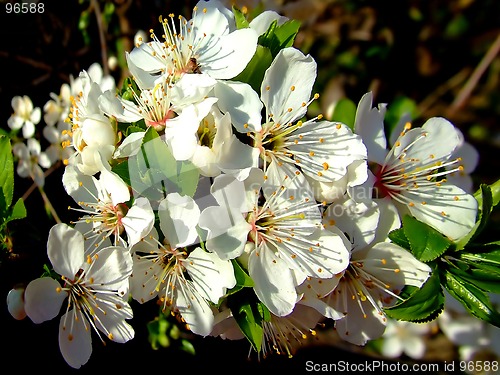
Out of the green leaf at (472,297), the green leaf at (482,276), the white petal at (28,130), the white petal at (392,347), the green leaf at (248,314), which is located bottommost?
the white petal at (392,347)

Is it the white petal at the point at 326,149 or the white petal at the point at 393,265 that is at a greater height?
the white petal at the point at 326,149

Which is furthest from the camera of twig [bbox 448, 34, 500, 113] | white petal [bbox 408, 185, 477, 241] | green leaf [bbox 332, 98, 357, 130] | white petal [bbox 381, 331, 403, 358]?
twig [bbox 448, 34, 500, 113]

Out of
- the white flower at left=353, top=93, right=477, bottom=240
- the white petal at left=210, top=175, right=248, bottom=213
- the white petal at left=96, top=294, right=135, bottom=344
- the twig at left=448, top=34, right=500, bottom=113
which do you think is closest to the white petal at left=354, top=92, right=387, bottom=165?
the white flower at left=353, top=93, right=477, bottom=240

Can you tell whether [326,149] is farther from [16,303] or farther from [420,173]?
[16,303]

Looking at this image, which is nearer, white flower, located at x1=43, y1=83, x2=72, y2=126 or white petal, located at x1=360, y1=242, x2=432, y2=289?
white petal, located at x1=360, y1=242, x2=432, y2=289

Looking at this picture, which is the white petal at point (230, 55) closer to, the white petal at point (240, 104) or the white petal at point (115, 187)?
the white petal at point (240, 104)

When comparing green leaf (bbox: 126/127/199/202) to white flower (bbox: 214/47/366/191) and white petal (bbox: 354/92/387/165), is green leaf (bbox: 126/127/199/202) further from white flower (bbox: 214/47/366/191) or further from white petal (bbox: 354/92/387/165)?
white petal (bbox: 354/92/387/165)

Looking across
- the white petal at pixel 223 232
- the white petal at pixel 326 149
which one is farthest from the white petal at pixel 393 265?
the white petal at pixel 223 232
